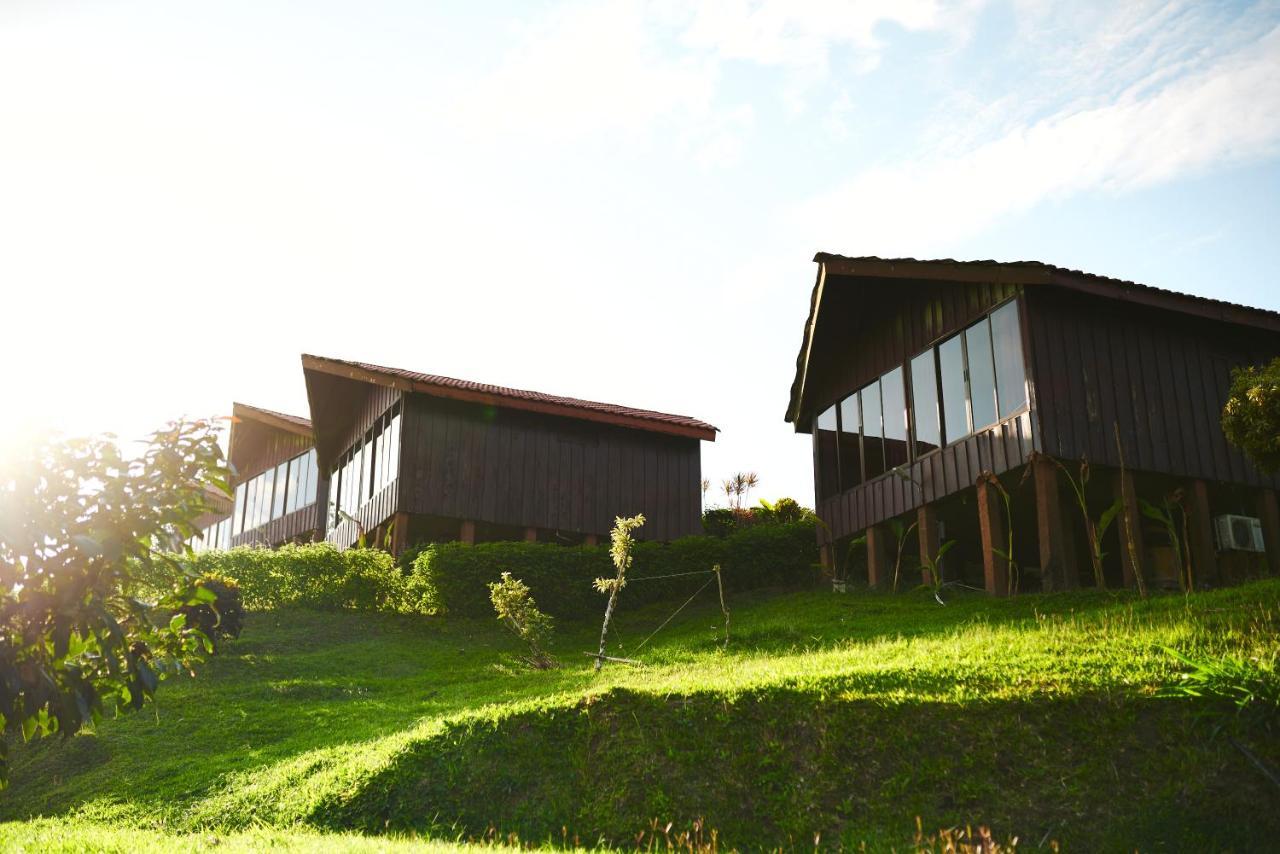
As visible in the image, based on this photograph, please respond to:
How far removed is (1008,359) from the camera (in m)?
17.4

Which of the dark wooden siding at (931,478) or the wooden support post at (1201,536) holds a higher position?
the dark wooden siding at (931,478)

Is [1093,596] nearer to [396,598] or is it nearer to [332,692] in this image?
[332,692]

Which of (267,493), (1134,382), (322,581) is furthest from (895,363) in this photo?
(267,493)

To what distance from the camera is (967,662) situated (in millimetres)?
11578

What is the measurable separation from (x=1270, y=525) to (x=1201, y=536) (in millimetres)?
1610

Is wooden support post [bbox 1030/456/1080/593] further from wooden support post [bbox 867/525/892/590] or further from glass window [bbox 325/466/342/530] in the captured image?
glass window [bbox 325/466/342/530]

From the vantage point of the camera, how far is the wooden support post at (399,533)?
23797mm

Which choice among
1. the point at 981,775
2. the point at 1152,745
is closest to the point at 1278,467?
the point at 1152,745

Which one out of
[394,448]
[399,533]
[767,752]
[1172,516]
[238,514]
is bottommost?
[767,752]

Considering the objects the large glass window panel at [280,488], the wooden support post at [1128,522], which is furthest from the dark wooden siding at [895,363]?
the large glass window panel at [280,488]

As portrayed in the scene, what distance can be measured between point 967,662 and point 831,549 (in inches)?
435

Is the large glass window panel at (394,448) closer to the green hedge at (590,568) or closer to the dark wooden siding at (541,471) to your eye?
the dark wooden siding at (541,471)

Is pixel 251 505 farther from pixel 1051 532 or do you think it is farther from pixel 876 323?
pixel 1051 532

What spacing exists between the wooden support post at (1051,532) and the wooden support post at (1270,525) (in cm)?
399
